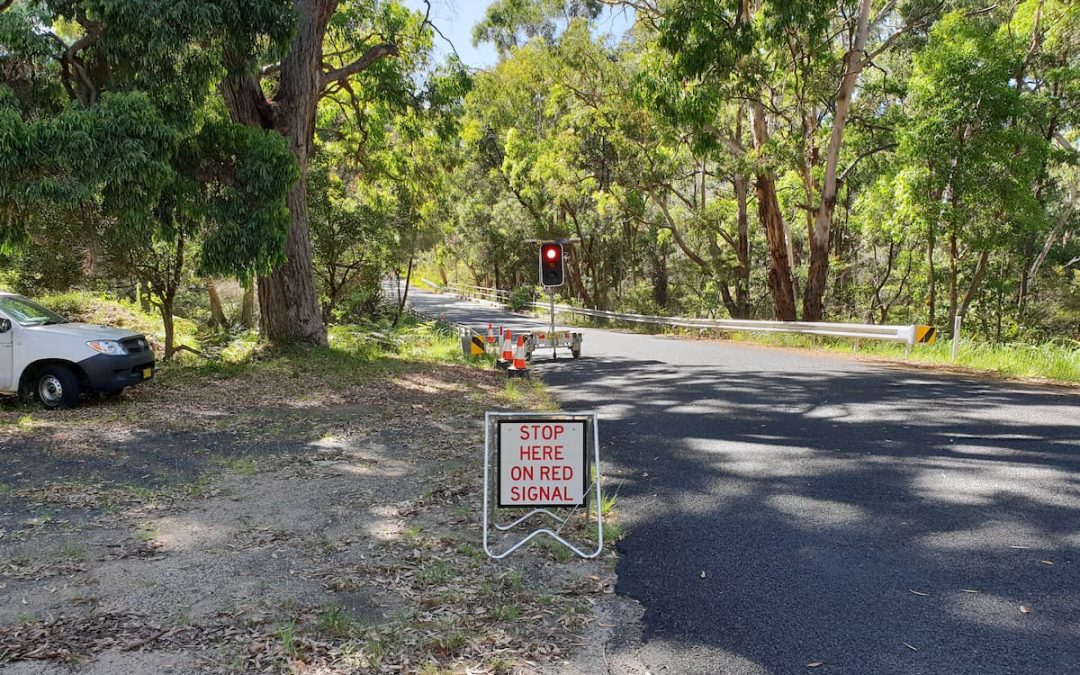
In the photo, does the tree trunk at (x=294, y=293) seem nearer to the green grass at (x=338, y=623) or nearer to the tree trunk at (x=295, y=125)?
the tree trunk at (x=295, y=125)

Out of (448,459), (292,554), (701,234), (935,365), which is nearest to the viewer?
(292,554)

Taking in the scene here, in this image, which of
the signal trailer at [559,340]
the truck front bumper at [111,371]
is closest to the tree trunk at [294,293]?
the truck front bumper at [111,371]

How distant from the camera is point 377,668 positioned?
125 inches

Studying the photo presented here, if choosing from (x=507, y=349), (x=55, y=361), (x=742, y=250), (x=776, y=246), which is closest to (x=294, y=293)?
(x=507, y=349)

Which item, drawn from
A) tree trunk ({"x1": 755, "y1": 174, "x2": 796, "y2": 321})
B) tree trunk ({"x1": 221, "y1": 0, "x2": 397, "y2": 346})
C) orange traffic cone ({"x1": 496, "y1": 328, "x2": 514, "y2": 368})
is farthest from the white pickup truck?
tree trunk ({"x1": 755, "y1": 174, "x2": 796, "y2": 321})

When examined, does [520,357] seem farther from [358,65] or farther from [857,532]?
[857,532]

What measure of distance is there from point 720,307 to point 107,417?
36.3m

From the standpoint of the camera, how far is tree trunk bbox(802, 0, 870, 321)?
16609mm

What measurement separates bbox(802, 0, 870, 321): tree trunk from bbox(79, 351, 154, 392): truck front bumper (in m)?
15.9

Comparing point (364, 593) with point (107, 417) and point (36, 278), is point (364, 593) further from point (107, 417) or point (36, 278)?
point (36, 278)

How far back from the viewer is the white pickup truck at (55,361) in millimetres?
8953

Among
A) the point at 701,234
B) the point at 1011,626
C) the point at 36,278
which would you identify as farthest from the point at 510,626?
the point at 701,234

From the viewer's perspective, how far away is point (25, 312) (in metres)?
9.33

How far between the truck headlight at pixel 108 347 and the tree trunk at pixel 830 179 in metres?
15.9
